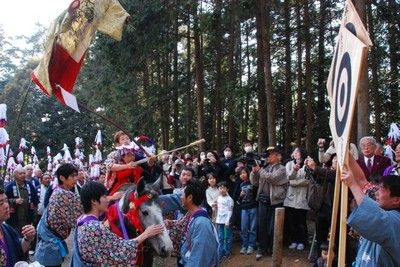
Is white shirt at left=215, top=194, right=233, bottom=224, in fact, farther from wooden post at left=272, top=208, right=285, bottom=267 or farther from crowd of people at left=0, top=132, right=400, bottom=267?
wooden post at left=272, top=208, right=285, bottom=267

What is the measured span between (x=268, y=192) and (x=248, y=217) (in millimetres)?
902

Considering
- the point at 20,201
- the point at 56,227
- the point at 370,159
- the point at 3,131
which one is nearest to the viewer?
the point at 56,227

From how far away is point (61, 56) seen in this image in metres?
6.63

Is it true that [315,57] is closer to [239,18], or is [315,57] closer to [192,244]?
[239,18]

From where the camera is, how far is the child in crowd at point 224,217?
10867 mm

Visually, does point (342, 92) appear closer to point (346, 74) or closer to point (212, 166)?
point (346, 74)

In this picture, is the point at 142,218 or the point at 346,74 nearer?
the point at 346,74

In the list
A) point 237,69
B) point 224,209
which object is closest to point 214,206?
point 224,209

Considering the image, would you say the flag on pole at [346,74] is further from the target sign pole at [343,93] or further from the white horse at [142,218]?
the white horse at [142,218]

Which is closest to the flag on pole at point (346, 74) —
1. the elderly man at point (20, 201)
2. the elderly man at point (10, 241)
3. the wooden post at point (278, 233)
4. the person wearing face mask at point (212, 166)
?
the elderly man at point (10, 241)

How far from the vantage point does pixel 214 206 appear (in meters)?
11.1

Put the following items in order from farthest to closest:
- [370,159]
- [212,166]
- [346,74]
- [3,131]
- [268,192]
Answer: [212,166]
[268,192]
[3,131]
[370,159]
[346,74]

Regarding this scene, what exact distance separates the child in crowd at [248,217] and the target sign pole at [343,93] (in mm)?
7320

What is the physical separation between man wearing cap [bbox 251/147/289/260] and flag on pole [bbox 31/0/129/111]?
15.8ft
